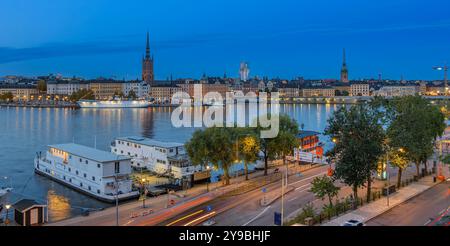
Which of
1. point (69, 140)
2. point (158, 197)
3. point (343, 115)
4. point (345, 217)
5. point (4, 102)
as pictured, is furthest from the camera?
point (4, 102)

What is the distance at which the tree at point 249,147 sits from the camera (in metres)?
14.2

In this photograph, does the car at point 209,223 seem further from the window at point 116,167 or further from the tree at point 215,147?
the window at point 116,167

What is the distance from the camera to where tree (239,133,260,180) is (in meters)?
14.2

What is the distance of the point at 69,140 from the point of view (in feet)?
98.5

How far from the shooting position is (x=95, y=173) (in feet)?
46.7

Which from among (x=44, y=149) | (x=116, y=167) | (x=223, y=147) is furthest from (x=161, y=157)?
(x=44, y=149)

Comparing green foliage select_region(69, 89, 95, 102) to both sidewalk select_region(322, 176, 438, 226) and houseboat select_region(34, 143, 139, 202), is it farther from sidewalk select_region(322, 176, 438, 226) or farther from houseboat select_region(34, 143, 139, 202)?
sidewalk select_region(322, 176, 438, 226)

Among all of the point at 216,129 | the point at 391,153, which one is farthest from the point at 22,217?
the point at 391,153

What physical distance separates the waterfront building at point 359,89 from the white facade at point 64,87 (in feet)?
225

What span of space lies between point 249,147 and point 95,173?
509cm

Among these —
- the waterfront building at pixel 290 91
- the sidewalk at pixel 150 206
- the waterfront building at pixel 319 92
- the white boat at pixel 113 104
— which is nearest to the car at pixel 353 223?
the sidewalk at pixel 150 206

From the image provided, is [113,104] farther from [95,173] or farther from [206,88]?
[95,173]
